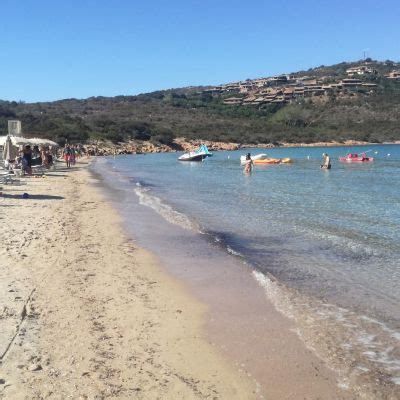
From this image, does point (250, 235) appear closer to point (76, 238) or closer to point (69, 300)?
point (76, 238)

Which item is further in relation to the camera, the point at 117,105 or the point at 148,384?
the point at 117,105

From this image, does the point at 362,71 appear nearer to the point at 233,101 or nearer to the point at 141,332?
the point at 233,101

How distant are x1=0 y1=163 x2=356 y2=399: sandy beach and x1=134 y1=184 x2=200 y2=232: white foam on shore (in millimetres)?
3829

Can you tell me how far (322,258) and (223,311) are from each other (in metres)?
3.43

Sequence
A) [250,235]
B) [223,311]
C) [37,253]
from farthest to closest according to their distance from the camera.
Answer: [250,235] → [37,253] → [223,311]

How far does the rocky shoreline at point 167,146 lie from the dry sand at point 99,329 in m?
58.7

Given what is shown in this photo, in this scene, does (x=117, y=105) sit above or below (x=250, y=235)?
above

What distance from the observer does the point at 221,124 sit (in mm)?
108250

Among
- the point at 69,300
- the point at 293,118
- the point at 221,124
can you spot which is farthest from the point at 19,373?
the point at 293,118

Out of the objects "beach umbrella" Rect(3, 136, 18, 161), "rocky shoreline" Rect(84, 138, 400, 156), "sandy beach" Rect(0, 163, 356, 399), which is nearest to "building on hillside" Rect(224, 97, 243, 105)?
"rocky shoreline" Rect(84, 138, 400, 156)

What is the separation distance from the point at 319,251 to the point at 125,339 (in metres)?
5.31

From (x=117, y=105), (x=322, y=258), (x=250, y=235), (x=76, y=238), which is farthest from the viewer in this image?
(x=117, y=105)

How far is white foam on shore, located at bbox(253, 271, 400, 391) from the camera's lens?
14.2 ft

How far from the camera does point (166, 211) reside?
14.9m
